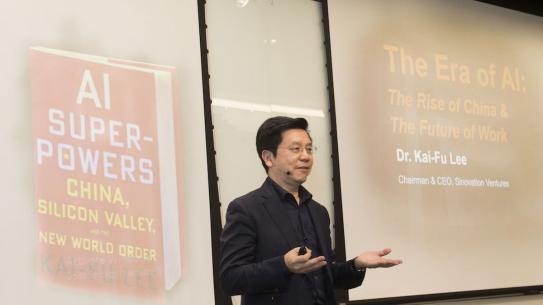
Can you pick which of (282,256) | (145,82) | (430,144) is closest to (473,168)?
(430,144)

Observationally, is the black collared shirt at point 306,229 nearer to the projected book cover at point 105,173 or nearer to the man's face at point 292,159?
the man's face at point 292,159

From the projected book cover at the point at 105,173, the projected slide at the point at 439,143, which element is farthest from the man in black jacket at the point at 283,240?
the projected slide at the point at 439,143

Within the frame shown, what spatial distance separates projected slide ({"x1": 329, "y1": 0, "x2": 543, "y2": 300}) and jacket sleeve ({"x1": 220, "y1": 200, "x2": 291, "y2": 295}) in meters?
2.32

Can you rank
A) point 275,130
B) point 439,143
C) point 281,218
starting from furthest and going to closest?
1. point 439,143
2. point 275,130
3. point 281,218

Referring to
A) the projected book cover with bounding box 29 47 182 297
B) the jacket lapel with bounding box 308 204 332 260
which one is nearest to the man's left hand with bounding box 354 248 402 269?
the jacket lapel with bounding box 308 204 332 260

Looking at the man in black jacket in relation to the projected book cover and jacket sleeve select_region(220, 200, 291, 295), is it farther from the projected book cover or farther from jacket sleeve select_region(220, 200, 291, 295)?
the projected book cover

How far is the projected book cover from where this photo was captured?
3430mm

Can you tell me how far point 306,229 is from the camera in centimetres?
230

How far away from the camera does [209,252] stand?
12.7ft

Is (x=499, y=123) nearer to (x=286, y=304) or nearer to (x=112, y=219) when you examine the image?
(x=112, y=219)

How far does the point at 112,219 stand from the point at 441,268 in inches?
92.9

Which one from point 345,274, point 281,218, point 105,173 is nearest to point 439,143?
point 105,173

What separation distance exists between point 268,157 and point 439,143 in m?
2.88

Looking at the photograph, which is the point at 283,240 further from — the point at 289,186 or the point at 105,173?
the point at 105,173
